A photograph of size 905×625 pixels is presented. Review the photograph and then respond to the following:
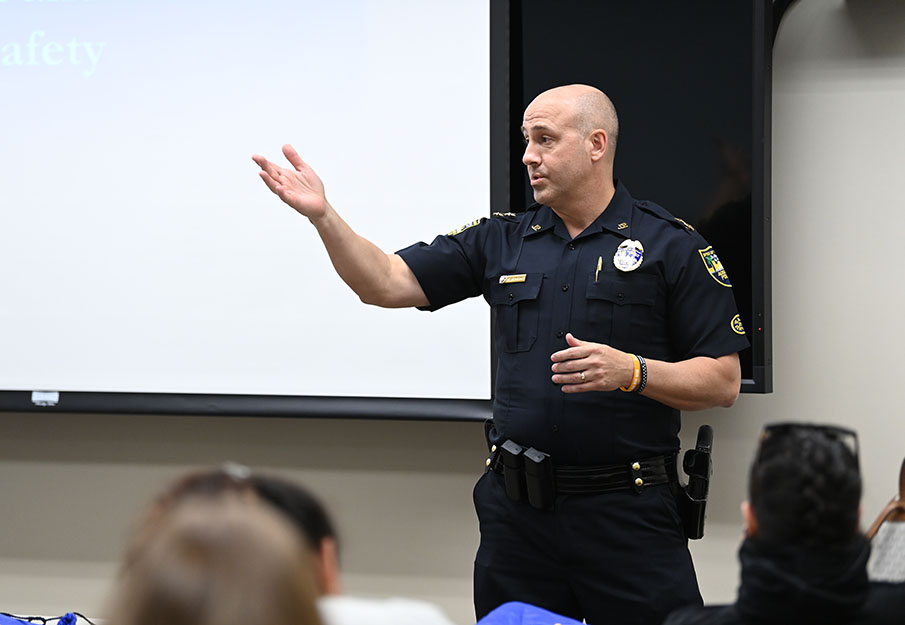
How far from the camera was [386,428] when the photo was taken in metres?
3.00

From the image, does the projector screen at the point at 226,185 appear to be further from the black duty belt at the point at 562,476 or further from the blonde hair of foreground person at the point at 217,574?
the blonde hair of foreground person at the point at 217,574

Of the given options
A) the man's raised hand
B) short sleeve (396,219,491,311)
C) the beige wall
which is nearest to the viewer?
the man's raised hand

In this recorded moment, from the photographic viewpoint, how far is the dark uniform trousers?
210 centimetres

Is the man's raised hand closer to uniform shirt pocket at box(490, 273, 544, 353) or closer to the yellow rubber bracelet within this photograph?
uniform shirt pocket at box(490, 273, 544, 353)

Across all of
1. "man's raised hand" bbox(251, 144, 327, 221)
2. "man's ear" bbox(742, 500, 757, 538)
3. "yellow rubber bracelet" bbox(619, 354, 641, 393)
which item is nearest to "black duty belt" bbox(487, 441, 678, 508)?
"yellow rubber bracelet" bbox(619, 354, 641, 393)

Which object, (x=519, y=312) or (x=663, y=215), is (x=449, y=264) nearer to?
(x=519, y=312)

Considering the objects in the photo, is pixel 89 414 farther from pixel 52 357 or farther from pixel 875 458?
pixel 875 458

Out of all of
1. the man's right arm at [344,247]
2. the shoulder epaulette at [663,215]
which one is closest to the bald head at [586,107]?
the shoulder epaulette at [663,215]

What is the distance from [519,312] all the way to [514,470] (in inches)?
14.0

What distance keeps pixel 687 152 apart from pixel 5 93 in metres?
2.08

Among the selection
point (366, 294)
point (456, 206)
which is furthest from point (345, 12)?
point (366, 294)

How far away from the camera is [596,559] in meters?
A: 2.11

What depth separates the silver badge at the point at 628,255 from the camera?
2.16 m

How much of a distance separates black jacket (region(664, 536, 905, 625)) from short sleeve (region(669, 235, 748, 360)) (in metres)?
1.22
